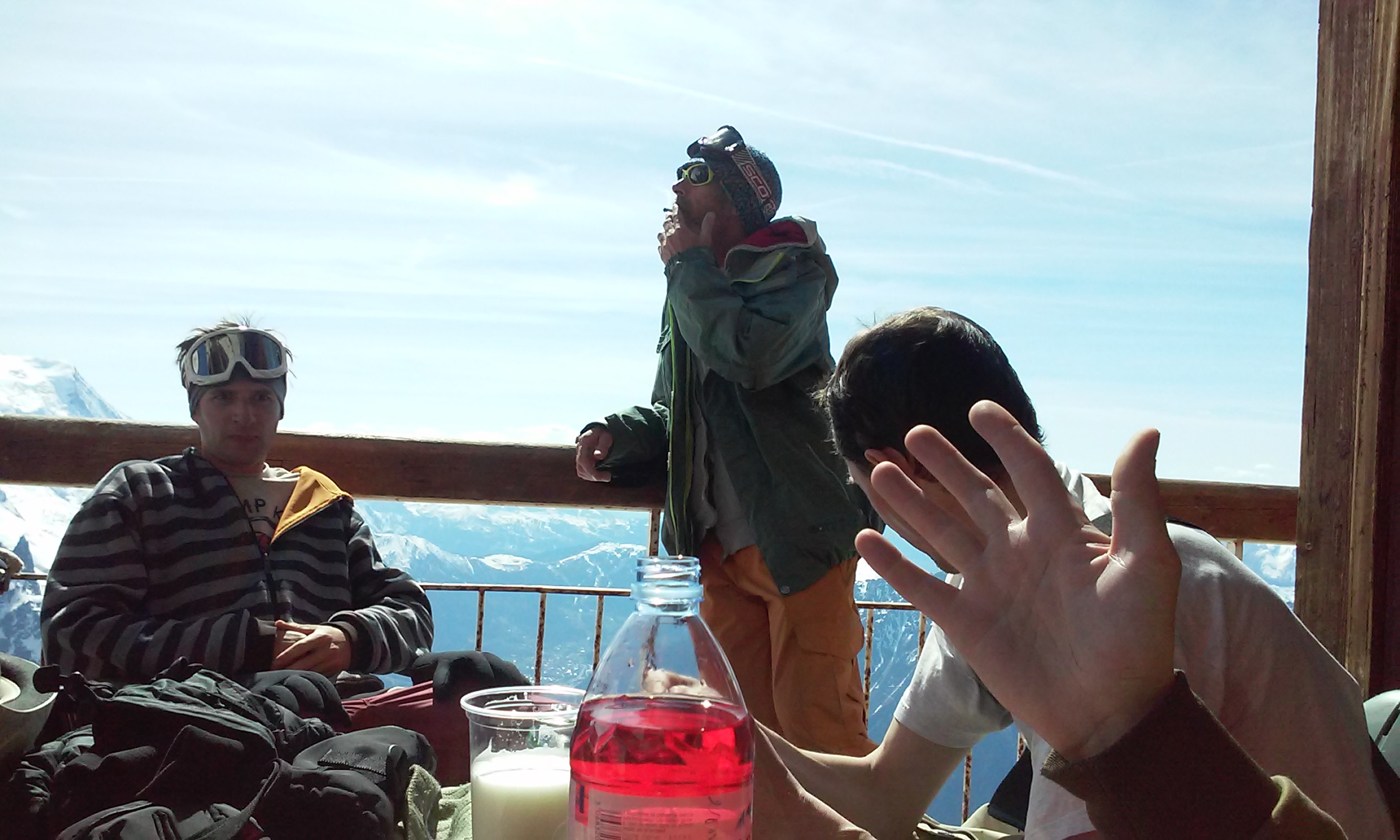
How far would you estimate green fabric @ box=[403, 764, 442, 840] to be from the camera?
1141 mm

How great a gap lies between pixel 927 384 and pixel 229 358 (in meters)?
1.90

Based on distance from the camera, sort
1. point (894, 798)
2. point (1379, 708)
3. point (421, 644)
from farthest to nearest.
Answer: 1. point (421, 644)
2. point (894, 798)
3. point (1379, 708)

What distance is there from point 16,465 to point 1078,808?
8.29 ft

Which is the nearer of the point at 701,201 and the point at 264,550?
the point at 264,550

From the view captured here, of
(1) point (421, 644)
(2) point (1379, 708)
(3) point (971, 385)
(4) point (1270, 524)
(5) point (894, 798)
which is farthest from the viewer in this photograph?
(4) point (1270, 524)

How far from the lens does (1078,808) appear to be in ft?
3.79

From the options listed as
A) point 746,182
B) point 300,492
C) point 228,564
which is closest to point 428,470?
point 300,492

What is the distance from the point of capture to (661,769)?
2.98ft

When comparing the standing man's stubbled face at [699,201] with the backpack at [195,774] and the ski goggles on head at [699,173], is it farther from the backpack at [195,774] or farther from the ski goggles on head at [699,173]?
the backpack at [195,774]

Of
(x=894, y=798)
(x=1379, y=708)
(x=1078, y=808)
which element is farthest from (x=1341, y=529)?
(x=1078, y=808)

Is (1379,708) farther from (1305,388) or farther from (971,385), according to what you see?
(1305,388)

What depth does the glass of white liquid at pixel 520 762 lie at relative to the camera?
985 mm

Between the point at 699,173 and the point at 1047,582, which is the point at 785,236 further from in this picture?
the point at 1047,582

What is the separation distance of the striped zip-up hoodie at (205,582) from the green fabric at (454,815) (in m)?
1.06
